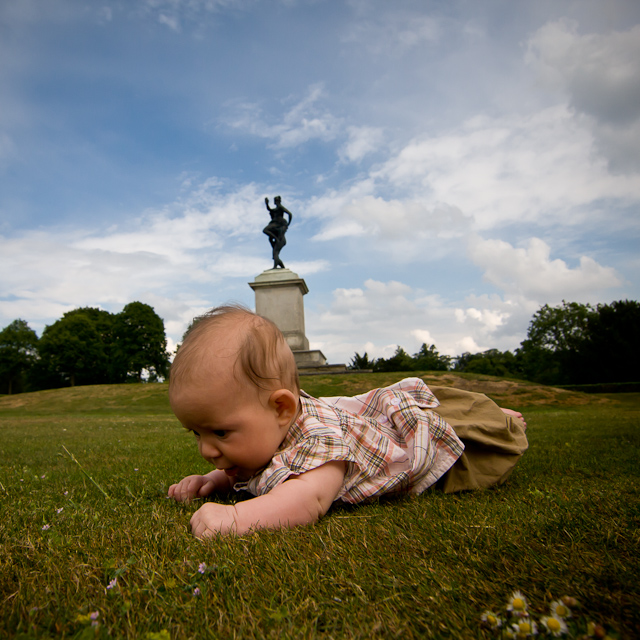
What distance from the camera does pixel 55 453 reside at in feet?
20.4

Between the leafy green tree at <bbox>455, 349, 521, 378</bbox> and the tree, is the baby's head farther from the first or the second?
the leafy green tree at <bbox>455, 349, 521, 378</bbox>

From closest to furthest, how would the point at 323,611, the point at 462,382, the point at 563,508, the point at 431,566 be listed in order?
the point at 323,611, the point at 431,566, the point at 563,508, the point at 462,382

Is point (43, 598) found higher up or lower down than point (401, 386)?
lower down

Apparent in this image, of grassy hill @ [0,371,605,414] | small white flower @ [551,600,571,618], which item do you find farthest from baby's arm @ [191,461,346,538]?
grassy hill @ [0,371,605,414]

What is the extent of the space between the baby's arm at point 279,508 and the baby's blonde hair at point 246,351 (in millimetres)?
521

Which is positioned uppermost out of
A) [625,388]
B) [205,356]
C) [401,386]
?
[205,356]

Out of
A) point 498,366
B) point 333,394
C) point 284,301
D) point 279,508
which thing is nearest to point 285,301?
point 284,301

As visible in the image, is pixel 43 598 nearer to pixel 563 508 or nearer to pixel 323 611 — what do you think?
pixel 323 611

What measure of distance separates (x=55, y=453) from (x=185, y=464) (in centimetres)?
242

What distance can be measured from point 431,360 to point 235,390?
8299 centimetres

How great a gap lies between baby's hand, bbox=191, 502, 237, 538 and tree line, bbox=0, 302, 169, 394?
53.7 metres

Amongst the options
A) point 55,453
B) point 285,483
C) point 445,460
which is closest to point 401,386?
point 445,460

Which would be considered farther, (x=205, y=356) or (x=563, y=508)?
(x=205, y=356)

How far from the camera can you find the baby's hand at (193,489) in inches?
120
